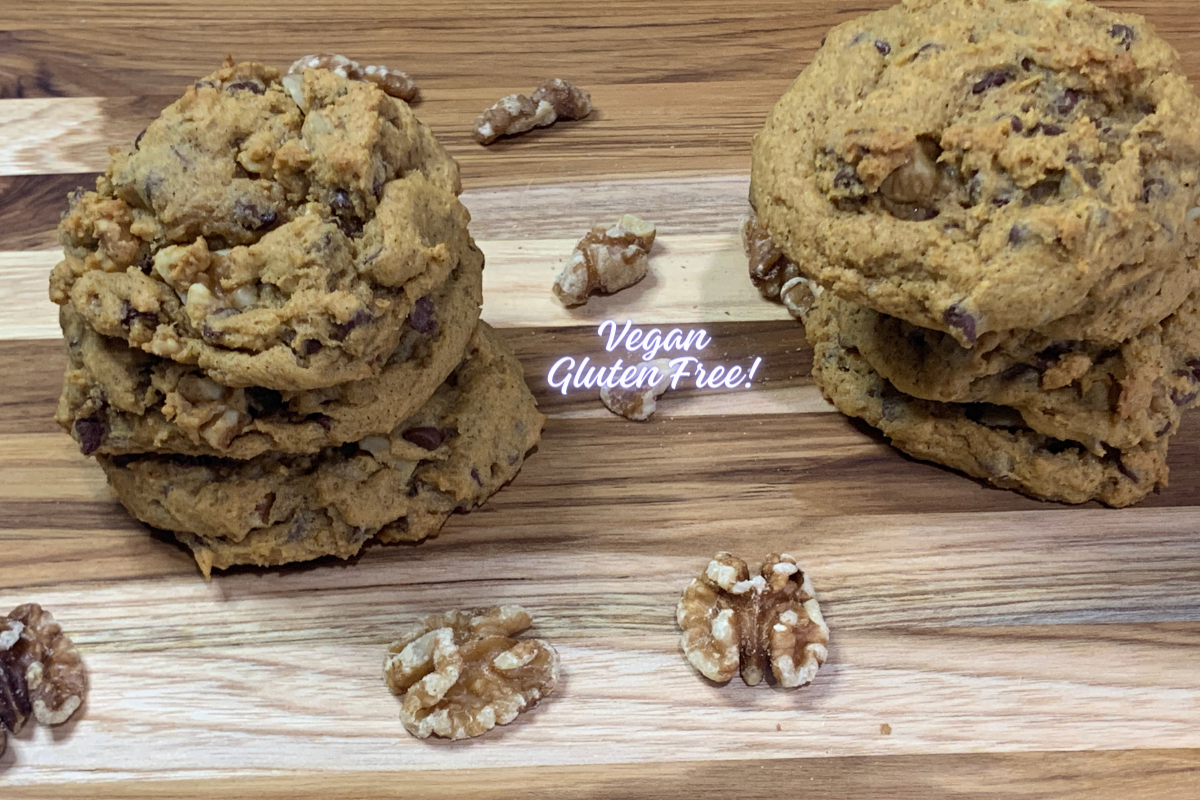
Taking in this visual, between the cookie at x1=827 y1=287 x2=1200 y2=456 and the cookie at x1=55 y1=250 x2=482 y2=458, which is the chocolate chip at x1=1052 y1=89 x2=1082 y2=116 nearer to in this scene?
the cookie at x1=827 y1=287 x2=1200 y2=456

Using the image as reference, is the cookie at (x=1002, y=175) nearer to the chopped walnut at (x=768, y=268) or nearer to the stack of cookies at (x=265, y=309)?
the chopped walnut at (x=768, y=268)

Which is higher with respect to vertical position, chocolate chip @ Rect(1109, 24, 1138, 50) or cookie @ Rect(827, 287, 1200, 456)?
chocolate chip @ Rect(1109, 24, 1138, 50)

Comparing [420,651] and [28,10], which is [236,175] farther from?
[28,10]

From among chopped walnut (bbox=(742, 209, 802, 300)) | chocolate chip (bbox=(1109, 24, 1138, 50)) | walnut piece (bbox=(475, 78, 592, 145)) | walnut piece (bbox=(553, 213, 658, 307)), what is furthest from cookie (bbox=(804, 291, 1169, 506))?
walnut piece (bbox=(475, 78, 592, 145))

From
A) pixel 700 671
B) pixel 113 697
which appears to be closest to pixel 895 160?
pixel 700 671

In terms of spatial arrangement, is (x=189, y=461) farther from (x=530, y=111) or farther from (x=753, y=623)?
(x=530, y=111)

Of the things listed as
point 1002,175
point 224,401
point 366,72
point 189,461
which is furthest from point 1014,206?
point 366,72
